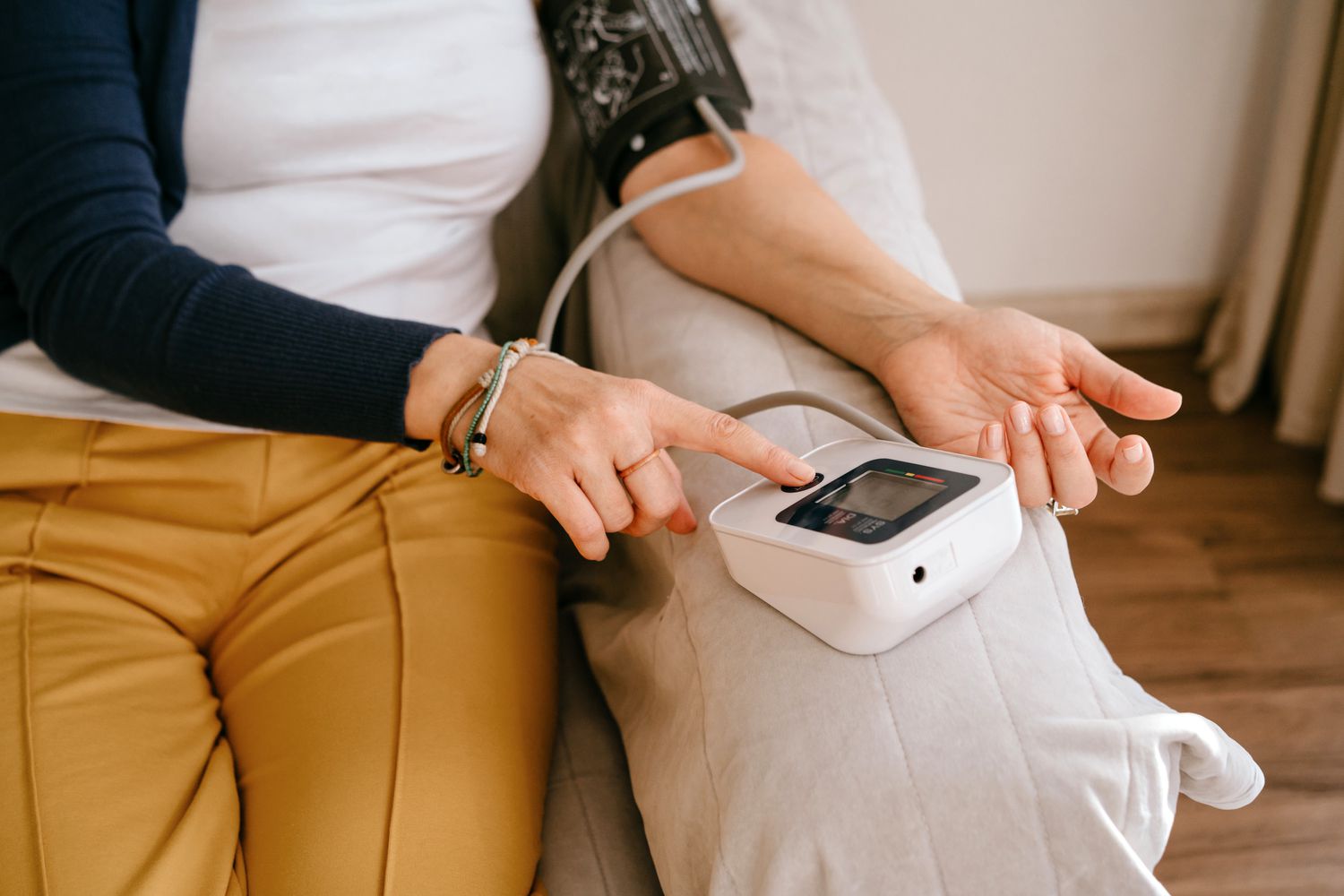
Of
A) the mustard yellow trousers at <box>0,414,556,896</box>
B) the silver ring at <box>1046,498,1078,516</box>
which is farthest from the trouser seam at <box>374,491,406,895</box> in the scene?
the silver ring at <box>1046,498,1078,516</box>

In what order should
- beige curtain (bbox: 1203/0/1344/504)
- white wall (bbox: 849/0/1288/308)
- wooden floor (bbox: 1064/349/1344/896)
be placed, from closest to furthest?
wooden floor (bbox: 1064/349/1344/896), beige curtain (bbox: 1203/0/1344/504), white wall (bbox: 849/0/1288/308)

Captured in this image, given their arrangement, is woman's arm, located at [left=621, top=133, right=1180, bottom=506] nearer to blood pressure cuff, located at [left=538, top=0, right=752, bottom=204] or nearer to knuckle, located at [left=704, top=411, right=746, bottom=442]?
blood pressure cuff, located at [left=538, top=0, right=752, bottom=204]

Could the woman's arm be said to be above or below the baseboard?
above

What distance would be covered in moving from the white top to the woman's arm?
0.15m

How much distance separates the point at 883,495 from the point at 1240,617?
3.18 ft

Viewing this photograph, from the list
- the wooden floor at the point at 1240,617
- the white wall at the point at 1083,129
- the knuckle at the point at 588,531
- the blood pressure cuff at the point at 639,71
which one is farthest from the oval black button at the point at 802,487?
the white wall at the point at 1083,129

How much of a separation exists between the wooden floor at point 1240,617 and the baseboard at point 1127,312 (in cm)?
13

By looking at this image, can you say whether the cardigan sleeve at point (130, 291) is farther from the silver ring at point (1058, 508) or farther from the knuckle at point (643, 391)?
the silver ring at point (1058, 508)

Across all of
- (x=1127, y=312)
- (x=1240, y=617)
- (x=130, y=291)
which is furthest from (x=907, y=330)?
(x=1127, y=312)

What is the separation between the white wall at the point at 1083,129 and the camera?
56.6 inches

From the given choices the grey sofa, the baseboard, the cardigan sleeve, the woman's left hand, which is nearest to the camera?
the grey sofa

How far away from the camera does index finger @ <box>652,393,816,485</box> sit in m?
0.56

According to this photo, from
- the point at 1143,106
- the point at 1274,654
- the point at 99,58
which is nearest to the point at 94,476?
the point at 99,58

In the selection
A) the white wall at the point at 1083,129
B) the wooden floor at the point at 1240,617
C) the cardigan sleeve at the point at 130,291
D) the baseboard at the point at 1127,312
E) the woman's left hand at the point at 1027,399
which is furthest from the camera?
the baseboard at the point at 1127,312
